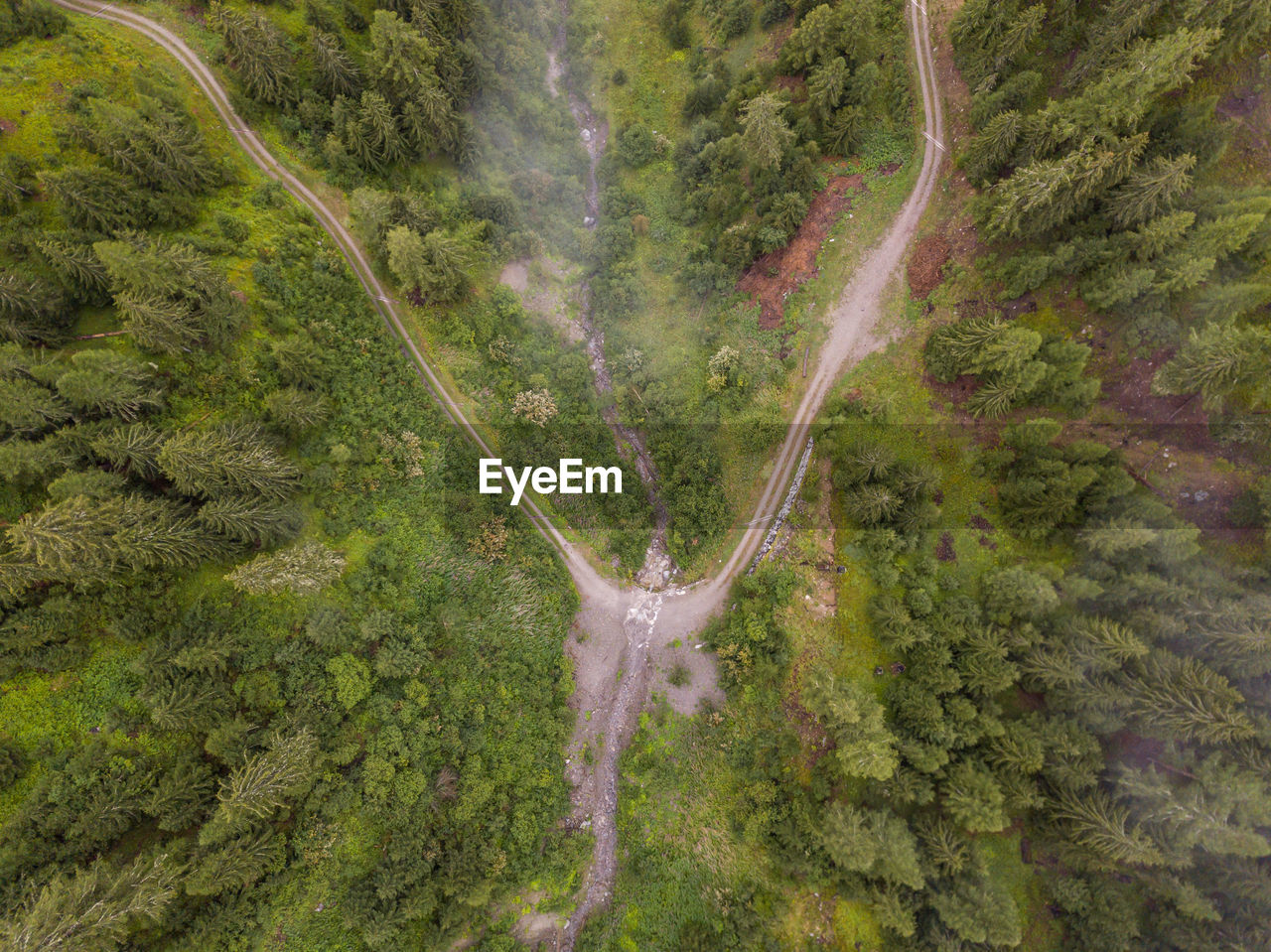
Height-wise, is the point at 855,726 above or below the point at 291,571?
below

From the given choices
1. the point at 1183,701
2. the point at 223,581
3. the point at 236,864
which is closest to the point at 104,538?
the point at 223,581

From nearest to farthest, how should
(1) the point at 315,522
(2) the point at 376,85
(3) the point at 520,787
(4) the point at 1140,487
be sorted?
(4) the point at 1140,487, (1) the point at 315,522, (3) the point at 520,787, (2) the point at 376,85

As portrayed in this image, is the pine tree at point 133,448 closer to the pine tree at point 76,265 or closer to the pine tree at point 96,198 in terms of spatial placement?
the pine tree at point 76,265

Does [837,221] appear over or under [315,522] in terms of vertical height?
over

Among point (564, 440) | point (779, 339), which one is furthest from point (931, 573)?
point (564, 440)

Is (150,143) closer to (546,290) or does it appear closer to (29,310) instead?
(29,310)

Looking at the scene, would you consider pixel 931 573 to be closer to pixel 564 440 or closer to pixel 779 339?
pixel 779 339

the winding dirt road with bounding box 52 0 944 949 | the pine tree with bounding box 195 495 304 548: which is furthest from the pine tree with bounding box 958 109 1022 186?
the pine tree with bounding box 195 495 304 548

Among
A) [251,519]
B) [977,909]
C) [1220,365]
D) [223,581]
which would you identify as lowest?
[977,909]
